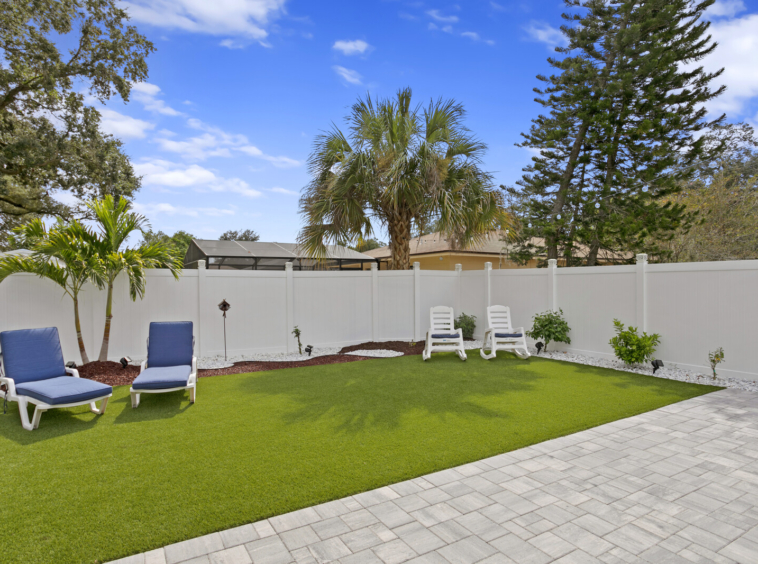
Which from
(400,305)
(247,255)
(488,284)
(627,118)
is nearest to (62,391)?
(400,305)

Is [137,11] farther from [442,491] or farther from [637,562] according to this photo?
[637,562]

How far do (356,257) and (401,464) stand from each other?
13.6m

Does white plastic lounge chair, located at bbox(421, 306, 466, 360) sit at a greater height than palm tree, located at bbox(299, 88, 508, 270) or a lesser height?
lesser

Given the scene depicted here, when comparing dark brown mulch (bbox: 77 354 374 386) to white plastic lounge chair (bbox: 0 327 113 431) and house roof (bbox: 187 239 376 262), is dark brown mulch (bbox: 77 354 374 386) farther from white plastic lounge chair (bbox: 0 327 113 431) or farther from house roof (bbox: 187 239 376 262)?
house roof (bbox: 187 239 376 262)

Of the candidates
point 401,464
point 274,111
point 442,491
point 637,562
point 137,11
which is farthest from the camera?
point 137,11

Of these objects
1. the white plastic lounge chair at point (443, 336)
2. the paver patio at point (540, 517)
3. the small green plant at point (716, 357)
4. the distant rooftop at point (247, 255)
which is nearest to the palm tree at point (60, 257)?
the paver patio at point (540, 517)

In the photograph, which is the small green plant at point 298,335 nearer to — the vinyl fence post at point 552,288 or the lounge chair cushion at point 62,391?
the lounge chair cushion at point 62,391

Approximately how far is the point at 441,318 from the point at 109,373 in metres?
6.38

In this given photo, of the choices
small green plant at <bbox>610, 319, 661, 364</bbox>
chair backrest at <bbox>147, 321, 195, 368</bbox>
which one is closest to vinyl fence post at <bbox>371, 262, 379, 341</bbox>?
chair backrest at <bbox>147, 321, 195, 368</bbox>

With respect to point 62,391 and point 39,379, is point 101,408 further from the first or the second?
point 39,379

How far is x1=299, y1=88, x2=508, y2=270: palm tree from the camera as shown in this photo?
9.54 m

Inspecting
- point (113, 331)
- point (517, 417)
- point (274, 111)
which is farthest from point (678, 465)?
point (274, 111)

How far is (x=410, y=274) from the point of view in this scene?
10.9 meters

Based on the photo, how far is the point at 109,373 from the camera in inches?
277
